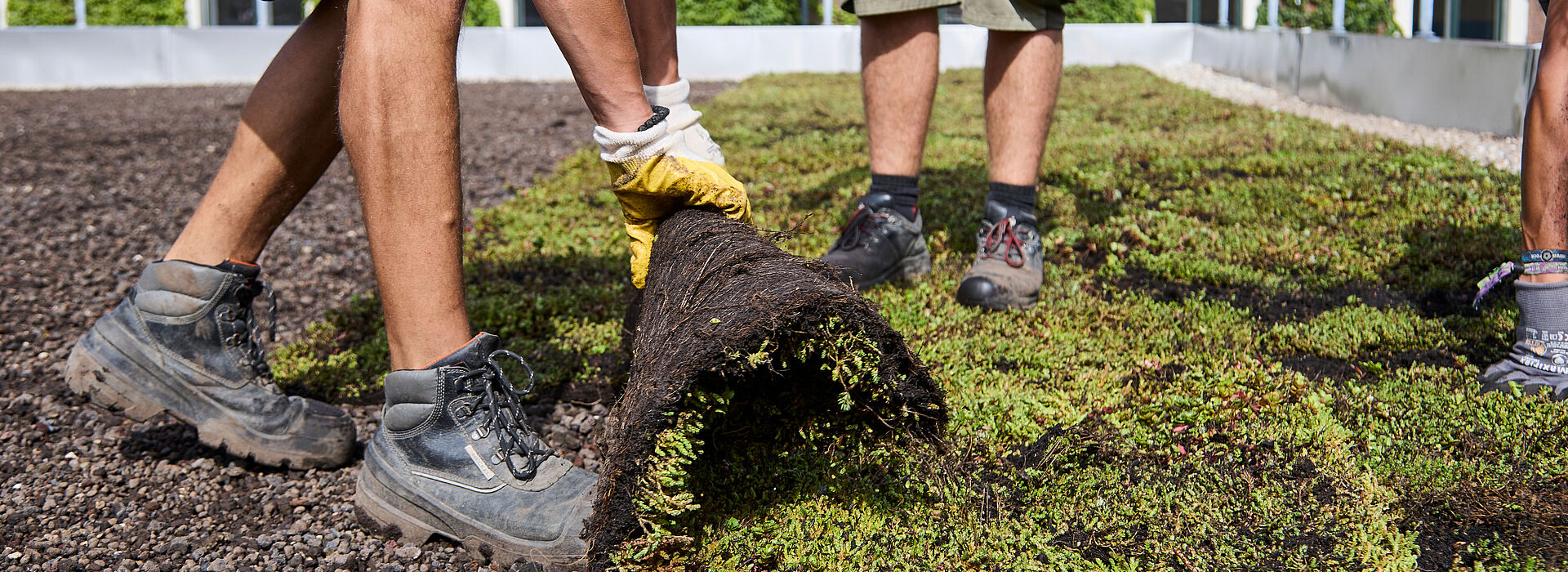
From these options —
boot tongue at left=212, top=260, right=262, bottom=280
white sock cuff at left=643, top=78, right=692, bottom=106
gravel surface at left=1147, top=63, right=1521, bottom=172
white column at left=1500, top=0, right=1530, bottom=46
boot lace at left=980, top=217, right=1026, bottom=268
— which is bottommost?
gravel surface at left=1147, top=63, right=1521, bottom=172

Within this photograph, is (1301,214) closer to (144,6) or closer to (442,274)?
(442,274)

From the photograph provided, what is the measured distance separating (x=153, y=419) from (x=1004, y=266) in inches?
93.5

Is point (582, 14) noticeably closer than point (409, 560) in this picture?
Yes

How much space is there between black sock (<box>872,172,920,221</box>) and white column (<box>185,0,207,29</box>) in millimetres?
16842

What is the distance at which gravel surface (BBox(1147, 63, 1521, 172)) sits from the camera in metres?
5.58

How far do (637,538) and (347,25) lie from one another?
100 centimetres

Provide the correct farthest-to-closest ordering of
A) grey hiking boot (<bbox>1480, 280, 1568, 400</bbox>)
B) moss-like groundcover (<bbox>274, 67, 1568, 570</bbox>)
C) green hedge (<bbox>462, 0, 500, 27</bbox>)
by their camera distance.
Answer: green hedge (<bbox>462, 0, 500, 27</bbox>) < grey hiking boot (<bbox>1480, 280, 1568, 400</bbox>) < moss-like groundcover (<bbox>274, 67, 1568, 570</bbox>)

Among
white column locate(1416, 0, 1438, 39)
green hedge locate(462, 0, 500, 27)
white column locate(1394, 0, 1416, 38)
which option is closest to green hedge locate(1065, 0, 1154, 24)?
white column locate(1394, 0, 1416, 38)

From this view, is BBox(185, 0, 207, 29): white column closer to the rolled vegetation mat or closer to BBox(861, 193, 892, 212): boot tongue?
BBox(861, 193, 892, 212): boot tongue

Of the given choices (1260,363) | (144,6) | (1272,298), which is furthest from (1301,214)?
(144,6)

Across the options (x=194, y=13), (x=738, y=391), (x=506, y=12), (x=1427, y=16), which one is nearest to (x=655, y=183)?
(x=738, y=391)

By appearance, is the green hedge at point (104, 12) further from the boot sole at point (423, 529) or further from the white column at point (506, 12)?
the boot sole at point (423, 529)

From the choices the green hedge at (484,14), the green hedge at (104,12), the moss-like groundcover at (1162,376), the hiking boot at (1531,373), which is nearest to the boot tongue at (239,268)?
the moss-like groundcover at (1162,376)

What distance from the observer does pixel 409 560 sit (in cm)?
182
